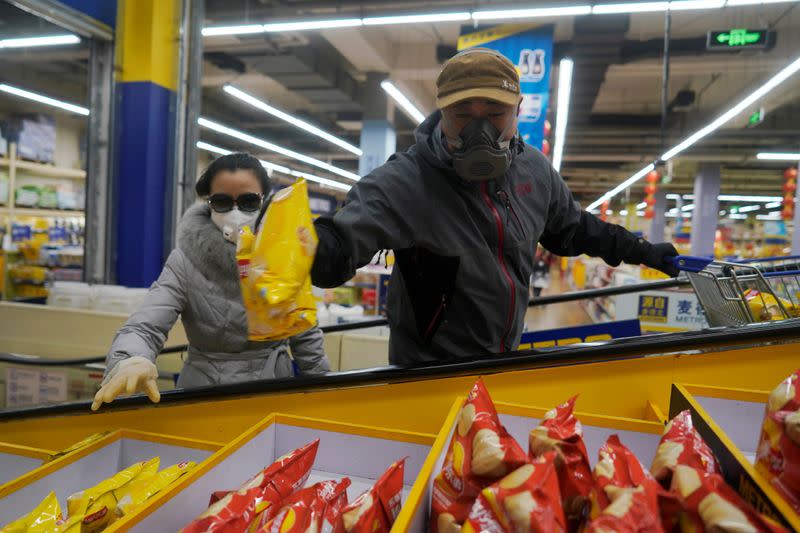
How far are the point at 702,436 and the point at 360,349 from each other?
3.25 metres

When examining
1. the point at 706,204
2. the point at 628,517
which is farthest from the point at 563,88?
the point at 706,204

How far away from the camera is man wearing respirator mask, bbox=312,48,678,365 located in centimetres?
152

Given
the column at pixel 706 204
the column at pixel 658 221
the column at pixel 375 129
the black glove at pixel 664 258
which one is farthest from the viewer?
the column at pixel 658 221

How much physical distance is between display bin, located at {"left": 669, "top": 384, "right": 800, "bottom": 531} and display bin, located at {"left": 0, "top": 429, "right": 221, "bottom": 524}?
1.11m

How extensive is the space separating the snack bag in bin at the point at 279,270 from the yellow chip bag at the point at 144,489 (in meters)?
0.42

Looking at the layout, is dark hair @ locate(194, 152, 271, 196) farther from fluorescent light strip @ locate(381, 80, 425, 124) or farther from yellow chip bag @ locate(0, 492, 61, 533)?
fluorescent light strip @ locate(381, 80, 425, 124)

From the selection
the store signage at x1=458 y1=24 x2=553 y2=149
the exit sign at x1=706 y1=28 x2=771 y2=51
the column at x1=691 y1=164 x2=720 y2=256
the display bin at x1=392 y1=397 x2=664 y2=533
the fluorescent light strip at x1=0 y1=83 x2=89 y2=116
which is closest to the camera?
the display bin at x1=392 y1=397 x2=664 y2=533

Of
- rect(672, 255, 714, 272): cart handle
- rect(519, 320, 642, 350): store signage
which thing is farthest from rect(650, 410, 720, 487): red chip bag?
rect(519, 320, 642, 350): store signage

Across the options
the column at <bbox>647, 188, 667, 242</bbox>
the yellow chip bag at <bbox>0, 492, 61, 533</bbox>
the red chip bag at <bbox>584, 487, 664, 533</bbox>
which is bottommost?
the yellow chip bag at <bbox>0, 492, 61, 533</bbox>

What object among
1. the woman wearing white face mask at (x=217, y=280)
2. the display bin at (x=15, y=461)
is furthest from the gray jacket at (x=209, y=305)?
the display bin at (x=15, y=461)

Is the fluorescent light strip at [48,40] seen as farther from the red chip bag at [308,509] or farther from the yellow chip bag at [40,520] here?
the red chip bag at [308,509]

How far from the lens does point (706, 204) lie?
19047mm

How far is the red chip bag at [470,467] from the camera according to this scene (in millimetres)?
→ 797

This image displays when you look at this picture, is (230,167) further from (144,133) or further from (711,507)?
(144,133)
